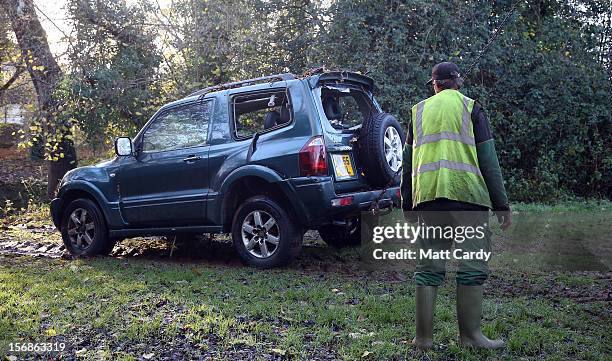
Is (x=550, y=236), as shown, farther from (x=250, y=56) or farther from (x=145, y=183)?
(x=250, y=56)

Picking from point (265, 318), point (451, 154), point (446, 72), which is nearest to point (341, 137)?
point (265, 318)

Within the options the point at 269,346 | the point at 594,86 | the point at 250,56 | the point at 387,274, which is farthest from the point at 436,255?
the point at 594,86

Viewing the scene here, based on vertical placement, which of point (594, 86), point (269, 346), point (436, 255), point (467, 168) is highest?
point (594, 86)

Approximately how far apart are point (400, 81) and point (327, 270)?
241 inches

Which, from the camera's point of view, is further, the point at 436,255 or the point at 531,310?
the point at 531,310

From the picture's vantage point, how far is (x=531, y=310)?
5.06m

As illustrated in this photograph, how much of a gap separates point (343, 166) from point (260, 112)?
1561 millimetres

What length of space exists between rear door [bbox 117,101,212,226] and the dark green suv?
0.01 metres

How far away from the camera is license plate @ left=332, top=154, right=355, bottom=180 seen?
22.8 feet

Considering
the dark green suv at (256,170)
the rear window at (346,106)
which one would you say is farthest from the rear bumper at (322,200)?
the rear window at (346,106)

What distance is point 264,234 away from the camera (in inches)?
287

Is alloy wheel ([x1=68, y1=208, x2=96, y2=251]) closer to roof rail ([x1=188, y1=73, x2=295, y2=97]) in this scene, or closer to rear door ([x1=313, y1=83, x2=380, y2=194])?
roof rail ([x1=188, y1=73, x2=295, y2=97])

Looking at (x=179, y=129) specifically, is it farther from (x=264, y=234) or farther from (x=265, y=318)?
(x=265, y=318)

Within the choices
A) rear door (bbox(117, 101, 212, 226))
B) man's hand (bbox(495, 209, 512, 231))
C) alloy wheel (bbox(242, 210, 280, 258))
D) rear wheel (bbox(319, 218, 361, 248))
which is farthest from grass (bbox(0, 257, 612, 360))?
rear wheel (bbox(319, 218, 361, 248))
